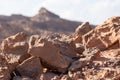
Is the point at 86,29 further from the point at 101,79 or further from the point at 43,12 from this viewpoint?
the point at 43,12

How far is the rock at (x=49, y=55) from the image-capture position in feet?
34.5

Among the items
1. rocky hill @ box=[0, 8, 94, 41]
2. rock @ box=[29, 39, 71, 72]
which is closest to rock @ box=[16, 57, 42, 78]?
rock @ box=[29, 39, 71, 72]

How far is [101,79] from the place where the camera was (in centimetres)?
980

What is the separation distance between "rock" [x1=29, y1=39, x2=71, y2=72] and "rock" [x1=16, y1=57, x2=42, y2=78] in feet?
0.52

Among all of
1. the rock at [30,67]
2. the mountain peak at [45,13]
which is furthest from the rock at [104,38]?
the mountain peak at [45,13]

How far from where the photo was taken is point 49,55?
10.5m

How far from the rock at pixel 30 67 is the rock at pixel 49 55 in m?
0.16

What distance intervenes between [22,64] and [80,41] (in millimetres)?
3722

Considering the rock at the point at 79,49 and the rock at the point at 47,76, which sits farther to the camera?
the rock at the point at 79,49

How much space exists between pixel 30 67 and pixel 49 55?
1.89ft

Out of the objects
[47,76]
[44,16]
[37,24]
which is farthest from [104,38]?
[44,16]

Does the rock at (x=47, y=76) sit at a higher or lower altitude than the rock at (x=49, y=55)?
lower

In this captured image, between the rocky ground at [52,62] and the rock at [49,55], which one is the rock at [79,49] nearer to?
the rocky ground at [52,62]

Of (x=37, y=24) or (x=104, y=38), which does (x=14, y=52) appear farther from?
(x=37, y=24)
